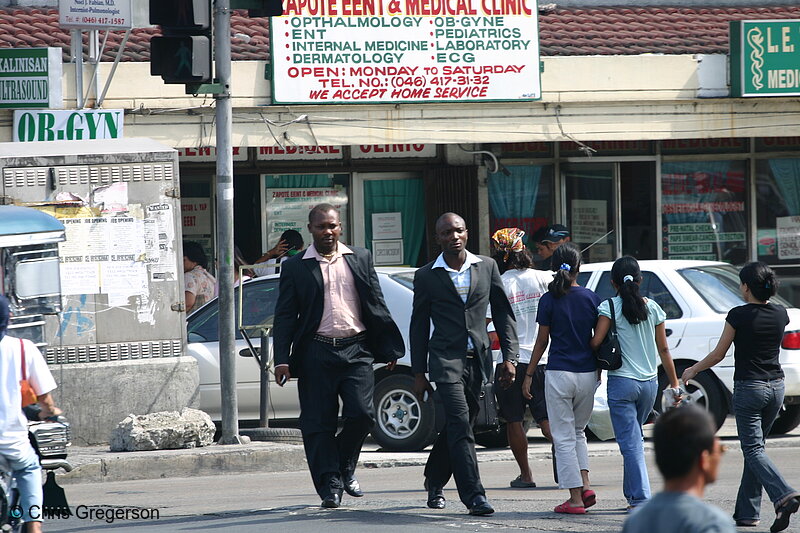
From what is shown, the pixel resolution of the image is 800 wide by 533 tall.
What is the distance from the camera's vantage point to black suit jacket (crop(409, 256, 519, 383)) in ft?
24.2

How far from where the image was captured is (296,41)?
14234 millimetres

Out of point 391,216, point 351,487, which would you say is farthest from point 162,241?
point 391,216

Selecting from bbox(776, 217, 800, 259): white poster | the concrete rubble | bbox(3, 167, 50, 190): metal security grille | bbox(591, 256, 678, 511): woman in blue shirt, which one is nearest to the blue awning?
bbox(3, 167, 50, 190): metal security grille

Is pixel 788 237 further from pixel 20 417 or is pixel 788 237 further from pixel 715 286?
pixel 20 417

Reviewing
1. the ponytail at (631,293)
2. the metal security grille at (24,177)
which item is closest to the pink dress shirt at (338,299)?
the ponytail at (631,293)

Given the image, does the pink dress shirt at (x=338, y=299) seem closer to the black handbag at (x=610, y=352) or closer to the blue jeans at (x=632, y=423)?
the black handbag at (x=610, y=352)

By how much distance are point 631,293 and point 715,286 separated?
4.18m

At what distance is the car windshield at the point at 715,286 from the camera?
1127 cm

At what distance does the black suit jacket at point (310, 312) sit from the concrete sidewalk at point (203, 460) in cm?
261

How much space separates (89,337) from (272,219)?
552cm

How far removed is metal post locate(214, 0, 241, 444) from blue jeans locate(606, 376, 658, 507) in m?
3.84

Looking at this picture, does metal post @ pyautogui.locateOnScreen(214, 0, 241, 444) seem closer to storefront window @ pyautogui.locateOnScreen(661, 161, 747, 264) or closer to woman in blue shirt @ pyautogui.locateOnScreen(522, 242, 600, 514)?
woman in blue shirt @ pyautogui.locateOnScreen(522, 242, 600, 514)

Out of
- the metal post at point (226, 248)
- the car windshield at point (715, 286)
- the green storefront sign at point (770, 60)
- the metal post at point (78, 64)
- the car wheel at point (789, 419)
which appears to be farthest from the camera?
the green storefront sign at point (770, 60)

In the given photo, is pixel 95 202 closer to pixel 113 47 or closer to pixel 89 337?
pixel 89 337
